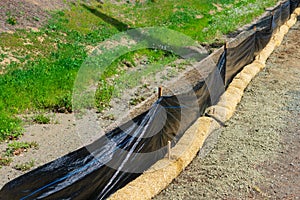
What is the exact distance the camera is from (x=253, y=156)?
24.5 ft

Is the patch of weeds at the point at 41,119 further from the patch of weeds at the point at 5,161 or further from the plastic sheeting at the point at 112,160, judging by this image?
the plastic sheeting at the point at 112,160

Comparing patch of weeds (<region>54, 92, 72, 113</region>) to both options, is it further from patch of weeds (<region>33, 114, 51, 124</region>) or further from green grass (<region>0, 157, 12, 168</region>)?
green grass (<region>0, 157, 12, 168</region>)

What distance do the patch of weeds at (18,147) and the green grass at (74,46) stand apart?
1.40 ft

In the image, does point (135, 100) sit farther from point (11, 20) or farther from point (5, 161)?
point (11, 20)

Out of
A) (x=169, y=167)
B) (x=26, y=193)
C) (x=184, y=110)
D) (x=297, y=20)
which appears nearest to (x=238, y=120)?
(x=184, y=110)

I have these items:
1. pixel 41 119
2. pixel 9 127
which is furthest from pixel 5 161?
pixel 41 119

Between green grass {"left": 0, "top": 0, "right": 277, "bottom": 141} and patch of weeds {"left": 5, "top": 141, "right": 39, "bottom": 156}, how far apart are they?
1.40 feet

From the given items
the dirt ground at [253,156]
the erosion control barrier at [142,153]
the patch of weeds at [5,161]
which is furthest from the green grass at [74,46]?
the dirt ground at [253,156]

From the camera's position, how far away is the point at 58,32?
51.3 feet

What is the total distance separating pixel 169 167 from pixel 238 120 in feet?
9.63

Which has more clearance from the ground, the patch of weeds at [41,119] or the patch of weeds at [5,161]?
the patch of weeds at [5,161]

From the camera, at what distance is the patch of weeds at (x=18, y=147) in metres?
8.78

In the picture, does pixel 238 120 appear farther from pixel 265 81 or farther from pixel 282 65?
pixel 282 65

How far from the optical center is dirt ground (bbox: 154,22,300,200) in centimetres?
642
